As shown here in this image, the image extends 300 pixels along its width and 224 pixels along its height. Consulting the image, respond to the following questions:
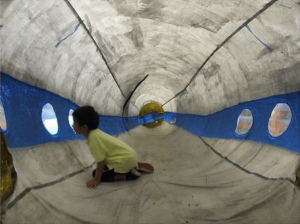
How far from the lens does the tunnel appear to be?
2.19 metres

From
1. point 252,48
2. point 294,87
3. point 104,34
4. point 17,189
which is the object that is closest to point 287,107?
point 294,87

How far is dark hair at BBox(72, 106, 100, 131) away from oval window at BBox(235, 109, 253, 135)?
2.09 m

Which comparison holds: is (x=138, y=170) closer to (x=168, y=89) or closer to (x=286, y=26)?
(x=286, y=26)

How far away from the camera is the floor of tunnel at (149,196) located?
6.80 ft

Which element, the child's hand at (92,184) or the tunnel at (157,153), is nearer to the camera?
the tunnel at (157,153)

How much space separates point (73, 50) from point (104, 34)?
455mm

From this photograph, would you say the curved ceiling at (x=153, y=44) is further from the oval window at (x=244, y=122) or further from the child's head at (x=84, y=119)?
the child's head at (x=84, y=119)

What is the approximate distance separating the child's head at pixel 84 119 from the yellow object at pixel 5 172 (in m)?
0.89

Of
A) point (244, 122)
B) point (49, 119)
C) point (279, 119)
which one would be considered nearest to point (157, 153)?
point (244, 122)

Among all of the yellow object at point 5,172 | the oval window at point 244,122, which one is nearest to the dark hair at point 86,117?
the yellow object at point 5,172

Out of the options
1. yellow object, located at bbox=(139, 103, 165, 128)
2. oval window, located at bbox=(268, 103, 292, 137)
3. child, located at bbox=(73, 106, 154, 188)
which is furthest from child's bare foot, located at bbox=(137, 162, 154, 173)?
yellow object, located at bbox=(139, 103, 165, 128)

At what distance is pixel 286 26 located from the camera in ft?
7.89

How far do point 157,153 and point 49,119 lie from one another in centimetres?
218

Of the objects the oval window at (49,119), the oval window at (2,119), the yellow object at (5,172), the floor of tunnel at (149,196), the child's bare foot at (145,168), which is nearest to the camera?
the yellow object at (5,172)
